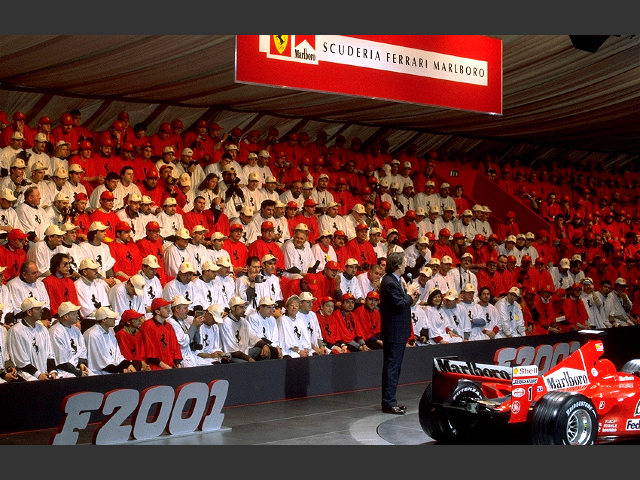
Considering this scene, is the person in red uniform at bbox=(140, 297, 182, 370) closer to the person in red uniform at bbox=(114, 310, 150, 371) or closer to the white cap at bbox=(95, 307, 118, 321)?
the person in red uniform at bbox=(114, 310, 150, 371)

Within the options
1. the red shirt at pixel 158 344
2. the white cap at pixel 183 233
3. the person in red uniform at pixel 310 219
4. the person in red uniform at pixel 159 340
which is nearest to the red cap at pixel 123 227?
the white cap at pixel 183 233

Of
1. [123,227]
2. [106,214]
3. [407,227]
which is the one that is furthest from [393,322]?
[407,227]

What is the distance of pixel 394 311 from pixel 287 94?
5659 millimetres

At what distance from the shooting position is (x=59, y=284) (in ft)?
41.8

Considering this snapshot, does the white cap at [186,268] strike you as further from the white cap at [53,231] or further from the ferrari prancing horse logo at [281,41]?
the ferrari prancing horse logo at [281,41]

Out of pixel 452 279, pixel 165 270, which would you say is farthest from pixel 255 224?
pixel 452 279

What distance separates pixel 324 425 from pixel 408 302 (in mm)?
1781

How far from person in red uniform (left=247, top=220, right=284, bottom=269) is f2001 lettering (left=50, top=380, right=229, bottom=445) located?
4850mm

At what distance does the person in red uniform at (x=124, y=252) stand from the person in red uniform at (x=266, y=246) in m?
2.09

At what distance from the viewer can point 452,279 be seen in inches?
701

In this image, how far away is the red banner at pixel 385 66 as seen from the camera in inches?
434

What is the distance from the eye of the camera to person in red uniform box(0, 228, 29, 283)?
12.9 metres

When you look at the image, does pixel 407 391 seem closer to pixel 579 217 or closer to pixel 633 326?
pixel 633 326

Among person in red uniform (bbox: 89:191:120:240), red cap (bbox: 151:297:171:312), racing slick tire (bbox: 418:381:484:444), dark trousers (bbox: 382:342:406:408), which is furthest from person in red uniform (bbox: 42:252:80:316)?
racing slick tire (bbox: 418:381:484:444)
